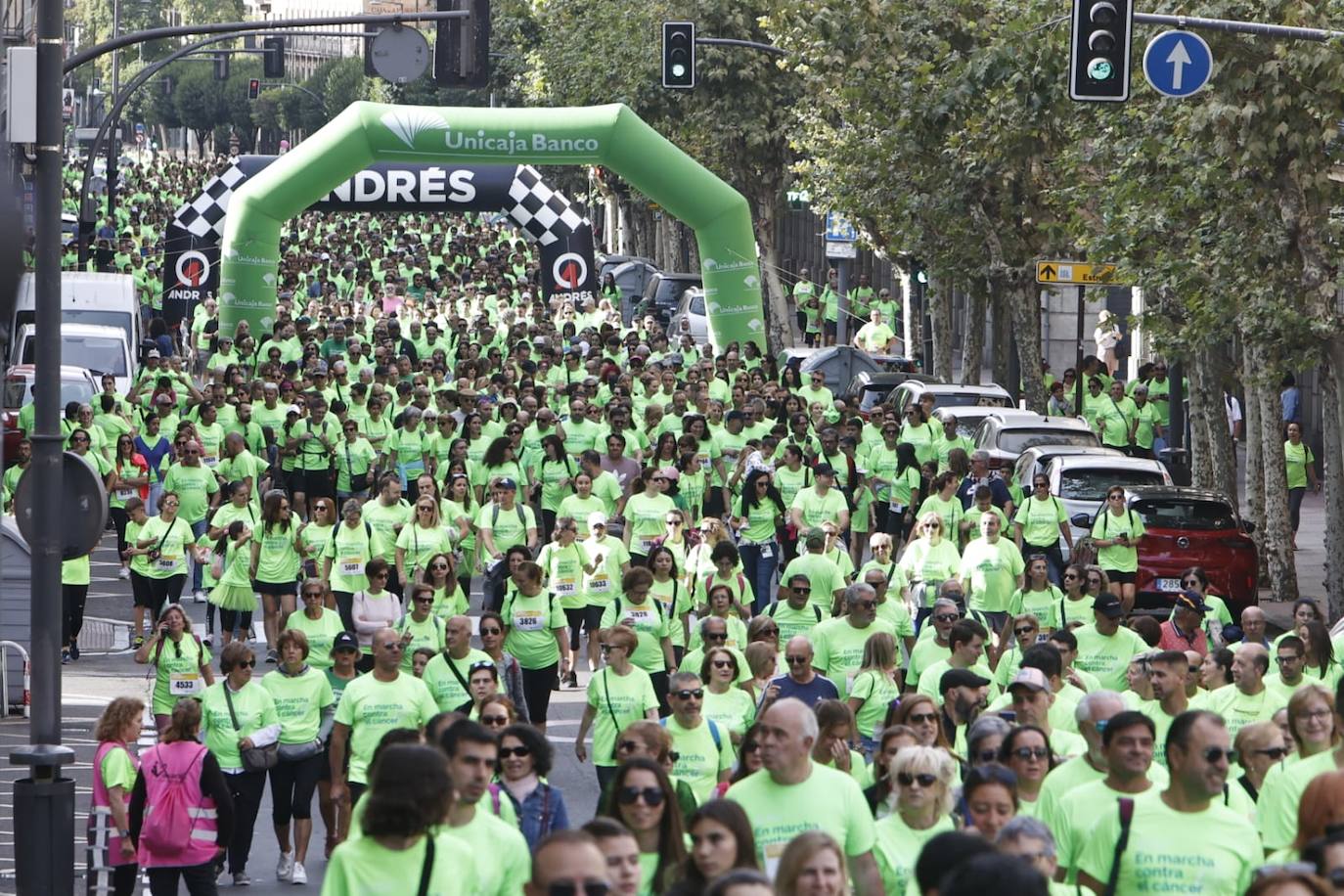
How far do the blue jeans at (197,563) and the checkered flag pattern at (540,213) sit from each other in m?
22.4

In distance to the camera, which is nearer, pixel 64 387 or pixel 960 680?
pixel 960 680

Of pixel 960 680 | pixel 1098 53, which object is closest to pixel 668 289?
pixel 1098 53

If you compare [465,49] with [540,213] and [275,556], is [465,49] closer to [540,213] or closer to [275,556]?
[275,556]

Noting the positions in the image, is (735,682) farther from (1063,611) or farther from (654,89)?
(654,89)

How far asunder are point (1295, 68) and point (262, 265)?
724 inches

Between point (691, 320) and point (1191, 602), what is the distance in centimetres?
3060

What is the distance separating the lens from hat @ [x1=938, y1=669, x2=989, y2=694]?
10.8m

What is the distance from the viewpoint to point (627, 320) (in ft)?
182

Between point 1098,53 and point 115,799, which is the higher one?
point 1098,53

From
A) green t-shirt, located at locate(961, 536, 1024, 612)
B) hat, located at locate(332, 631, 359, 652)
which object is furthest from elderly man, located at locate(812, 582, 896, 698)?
green t-shirt, located at locate(961, 536, 1024, 612)

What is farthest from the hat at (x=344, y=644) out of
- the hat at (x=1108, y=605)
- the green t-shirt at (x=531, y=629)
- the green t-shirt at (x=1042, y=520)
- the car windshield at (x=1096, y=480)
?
the car windshield at (x=1096, y=480)

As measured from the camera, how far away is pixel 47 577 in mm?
10820

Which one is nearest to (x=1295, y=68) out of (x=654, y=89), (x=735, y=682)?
(x=735, y=682)

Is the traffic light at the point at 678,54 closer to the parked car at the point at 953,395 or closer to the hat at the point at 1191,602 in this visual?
the parked car at the point at 953,395
